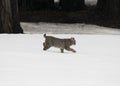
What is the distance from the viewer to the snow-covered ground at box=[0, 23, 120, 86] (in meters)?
8.19

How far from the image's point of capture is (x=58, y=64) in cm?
986

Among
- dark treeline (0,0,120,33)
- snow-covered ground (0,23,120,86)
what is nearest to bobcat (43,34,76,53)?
snow-covered ground (0,23,120,86)

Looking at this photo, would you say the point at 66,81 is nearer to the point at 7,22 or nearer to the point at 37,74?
the point at 37,74

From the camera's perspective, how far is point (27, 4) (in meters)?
31.0

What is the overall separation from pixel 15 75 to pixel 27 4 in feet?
74.4

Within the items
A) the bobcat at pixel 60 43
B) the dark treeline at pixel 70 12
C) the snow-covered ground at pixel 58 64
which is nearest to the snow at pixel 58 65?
the snow-covered ground at pixel 58 64

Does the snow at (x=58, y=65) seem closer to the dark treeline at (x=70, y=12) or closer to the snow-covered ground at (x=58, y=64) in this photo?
the snow-covered ground at (x=58, y=64)

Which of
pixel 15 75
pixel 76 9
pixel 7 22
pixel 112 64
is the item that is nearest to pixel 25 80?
pixel 15 75

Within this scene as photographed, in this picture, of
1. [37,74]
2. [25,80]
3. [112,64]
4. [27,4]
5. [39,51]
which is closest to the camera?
[25,80]

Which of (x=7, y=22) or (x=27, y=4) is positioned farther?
(x=27, y=4)

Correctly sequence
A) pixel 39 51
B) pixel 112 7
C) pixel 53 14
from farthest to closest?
pixel 53 14 → pixel 112 7 → pixel 39 51

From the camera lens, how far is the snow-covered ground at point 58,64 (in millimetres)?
8188

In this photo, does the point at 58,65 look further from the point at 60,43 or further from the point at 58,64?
the point at 60,43

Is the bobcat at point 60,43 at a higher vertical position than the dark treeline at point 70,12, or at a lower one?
higher
